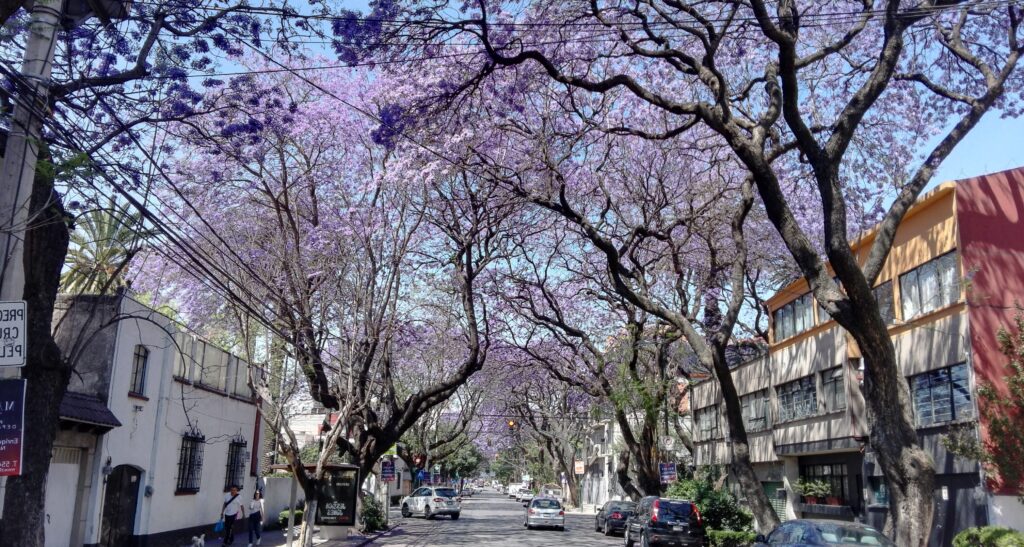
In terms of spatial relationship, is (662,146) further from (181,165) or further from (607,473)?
(607,473)

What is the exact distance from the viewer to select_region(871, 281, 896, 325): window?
21.9 meters

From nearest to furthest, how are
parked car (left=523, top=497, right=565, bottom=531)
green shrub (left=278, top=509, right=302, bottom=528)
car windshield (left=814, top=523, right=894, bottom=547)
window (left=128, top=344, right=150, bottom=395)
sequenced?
car windshield (left=814, top=523, right=894, bottom=547) → window (left=128, top=344, right=150, bottom=395) → green shrub (left=278, top=509, right=302, bottom=528) → parked car (left=523, top=497, right=565, bottom=531)

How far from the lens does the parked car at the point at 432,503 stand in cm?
4472

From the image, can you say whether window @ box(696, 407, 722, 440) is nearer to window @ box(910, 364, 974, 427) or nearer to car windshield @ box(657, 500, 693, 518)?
car windshield @ box(657, 500, 693, 518)

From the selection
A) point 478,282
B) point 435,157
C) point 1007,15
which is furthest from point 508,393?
point 1007,15

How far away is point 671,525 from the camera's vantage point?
78.2 feet

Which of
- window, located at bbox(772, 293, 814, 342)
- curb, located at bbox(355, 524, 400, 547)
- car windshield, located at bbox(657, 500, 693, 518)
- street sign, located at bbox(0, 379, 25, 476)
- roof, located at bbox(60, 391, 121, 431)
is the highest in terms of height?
window, located at bbox(772, 293, 814, 342)

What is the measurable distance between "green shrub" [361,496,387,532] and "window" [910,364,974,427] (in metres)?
19.5

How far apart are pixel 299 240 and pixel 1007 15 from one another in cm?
1638

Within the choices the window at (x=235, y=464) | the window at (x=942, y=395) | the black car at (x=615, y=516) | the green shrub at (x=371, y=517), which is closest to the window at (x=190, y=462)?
the window at (x=235, y=464)

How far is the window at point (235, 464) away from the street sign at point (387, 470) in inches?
315

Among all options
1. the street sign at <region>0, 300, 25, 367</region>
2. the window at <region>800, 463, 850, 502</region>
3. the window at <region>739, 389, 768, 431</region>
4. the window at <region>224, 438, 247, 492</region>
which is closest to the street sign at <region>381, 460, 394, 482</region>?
the window at <region>224, 438, 247, 492</region>

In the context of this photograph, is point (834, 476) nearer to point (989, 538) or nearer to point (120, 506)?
point (989, 538)

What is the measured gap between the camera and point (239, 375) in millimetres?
26984
